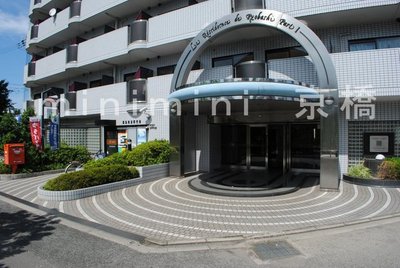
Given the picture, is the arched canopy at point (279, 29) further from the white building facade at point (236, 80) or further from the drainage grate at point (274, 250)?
the drainage grate at point (274, 250)

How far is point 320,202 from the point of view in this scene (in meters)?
8.12

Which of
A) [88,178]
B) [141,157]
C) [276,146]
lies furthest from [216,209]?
[276,146]

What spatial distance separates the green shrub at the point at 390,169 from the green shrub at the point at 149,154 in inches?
A: 296

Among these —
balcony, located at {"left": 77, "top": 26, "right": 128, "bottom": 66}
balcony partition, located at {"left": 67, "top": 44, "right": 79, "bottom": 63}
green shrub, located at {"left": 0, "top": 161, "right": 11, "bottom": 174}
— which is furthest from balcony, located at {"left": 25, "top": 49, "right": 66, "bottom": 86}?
green shrub, located at {"left": 0, "top": 161, "right": 11, "bottom": 174}

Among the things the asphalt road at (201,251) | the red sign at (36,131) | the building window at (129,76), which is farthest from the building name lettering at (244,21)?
the red sign at (36,131)

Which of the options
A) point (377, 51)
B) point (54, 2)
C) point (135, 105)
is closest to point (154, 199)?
point (135, 105)

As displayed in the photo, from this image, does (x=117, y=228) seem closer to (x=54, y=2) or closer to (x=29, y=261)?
(x=29, y=261)

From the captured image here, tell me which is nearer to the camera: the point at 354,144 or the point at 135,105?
the point at 354,144

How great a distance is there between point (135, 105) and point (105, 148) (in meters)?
3.82

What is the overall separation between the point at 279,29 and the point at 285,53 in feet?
8.96

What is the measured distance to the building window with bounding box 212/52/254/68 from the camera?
42.3 feet

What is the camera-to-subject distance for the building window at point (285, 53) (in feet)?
39.6

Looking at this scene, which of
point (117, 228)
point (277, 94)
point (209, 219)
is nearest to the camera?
point (117, 228)

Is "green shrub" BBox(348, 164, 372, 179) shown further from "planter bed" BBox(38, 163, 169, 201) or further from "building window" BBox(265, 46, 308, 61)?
"planter bed" BBox(38, 163, 169, 201)
